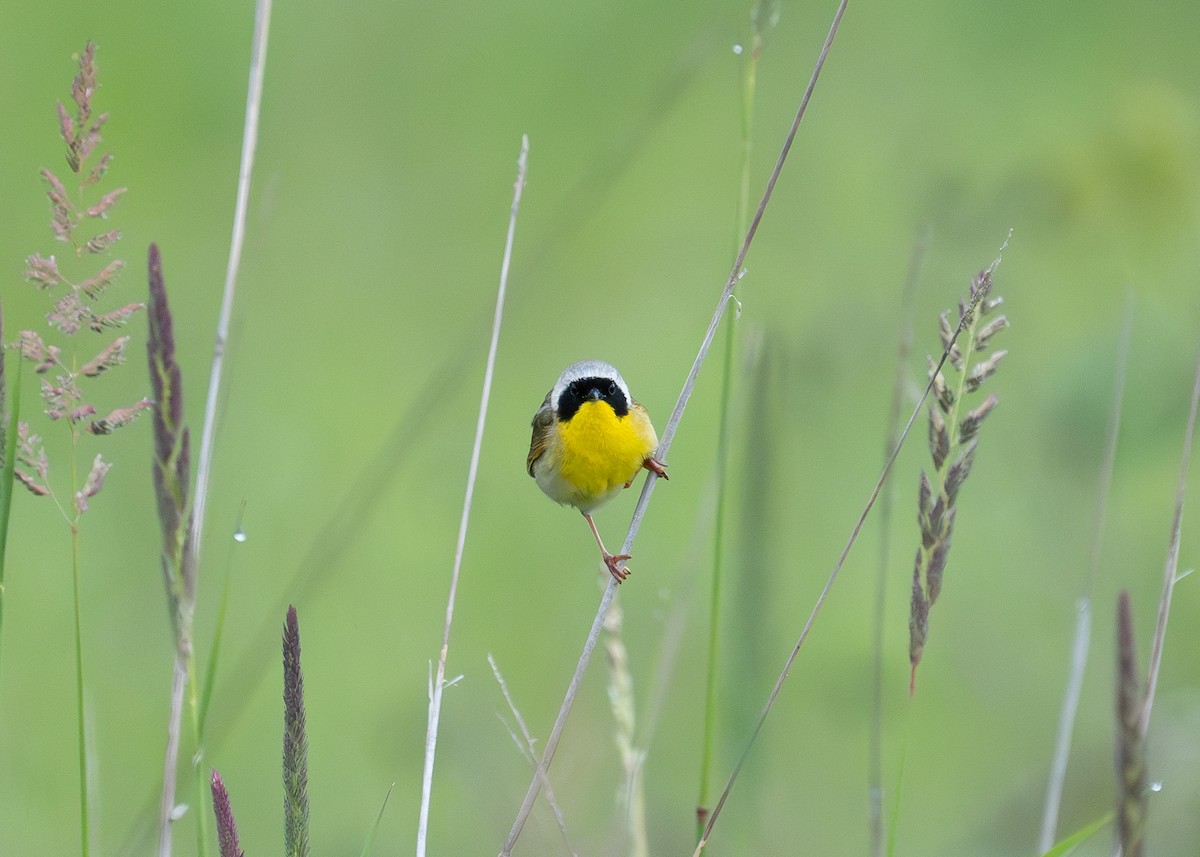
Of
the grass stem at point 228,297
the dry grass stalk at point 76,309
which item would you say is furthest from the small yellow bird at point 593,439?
the dry grass stalk at point 76,309

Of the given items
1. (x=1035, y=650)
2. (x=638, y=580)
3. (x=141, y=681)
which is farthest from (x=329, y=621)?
(x=1035, y=650)

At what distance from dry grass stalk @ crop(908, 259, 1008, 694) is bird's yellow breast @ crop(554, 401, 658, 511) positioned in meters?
1.38

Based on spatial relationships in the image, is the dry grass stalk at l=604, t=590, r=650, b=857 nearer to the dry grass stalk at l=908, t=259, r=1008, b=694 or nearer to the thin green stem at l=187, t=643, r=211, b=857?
the dry grass stalk at l=908, t=259, r=1008, b=694

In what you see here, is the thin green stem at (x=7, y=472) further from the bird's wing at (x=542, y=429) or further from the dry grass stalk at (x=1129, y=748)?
the bird's wing at (x=542, y=429)

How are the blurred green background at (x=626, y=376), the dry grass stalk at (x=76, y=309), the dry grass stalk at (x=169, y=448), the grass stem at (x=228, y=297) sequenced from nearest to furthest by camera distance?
1. the dry grass stalk at (x=169, y=448)
2. the dry grass stalk at (x=76, y=309)
3. the grass stem at (x=228, y=297)
4. the blurred green background at (x=626, y=376)

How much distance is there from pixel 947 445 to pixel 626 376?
147 inches

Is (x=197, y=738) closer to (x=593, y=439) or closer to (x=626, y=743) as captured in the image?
(x=626, y=743)

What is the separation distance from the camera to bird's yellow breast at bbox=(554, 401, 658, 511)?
2.91m

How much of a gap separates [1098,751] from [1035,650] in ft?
2.06

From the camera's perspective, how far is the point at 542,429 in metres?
3.23

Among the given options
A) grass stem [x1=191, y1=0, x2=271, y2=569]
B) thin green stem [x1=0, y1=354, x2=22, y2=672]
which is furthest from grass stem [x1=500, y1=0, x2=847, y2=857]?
thin green stem [x1=0, y1=354, x2=22, y2=672]

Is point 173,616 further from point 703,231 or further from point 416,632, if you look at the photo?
point 703,231

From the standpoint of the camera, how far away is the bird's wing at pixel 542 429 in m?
3.19

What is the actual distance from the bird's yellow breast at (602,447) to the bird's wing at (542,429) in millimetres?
112
